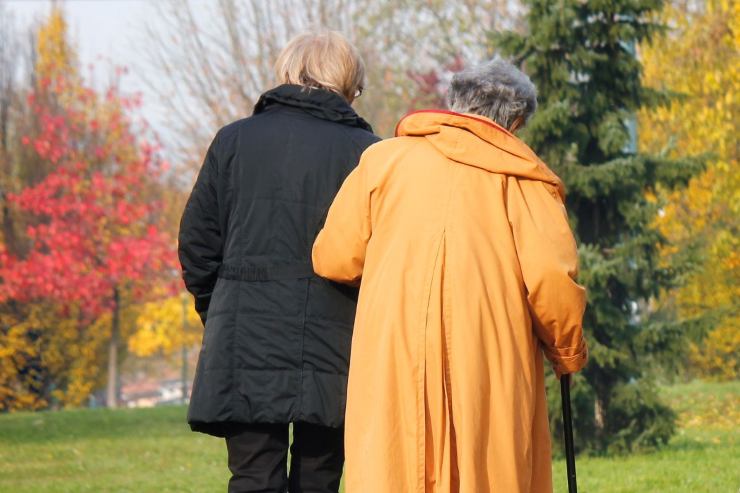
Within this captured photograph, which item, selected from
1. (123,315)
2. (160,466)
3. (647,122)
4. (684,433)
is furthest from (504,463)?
(123,315)

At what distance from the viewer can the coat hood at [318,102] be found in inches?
159

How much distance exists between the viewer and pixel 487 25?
81.1 feet

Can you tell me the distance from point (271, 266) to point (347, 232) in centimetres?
31

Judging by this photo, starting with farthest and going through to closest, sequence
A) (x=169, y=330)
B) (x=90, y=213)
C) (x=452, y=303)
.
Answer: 1. (x=169, y=330)
2. (x=90, y=213)
3. (x=452, y=303)

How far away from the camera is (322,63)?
160 inches

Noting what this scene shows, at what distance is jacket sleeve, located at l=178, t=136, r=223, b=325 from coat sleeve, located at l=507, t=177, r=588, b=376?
0.96 meters

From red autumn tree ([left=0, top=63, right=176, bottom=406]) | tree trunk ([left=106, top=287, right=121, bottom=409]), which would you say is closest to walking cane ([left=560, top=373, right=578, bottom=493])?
red autumn tree ([left=0, top=63, right=176, bottom=406])

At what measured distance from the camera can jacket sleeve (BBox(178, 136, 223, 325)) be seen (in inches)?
159

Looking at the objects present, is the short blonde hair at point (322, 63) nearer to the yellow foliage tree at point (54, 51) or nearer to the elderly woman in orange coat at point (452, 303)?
the elderly woman in orange coat at point (452, 303)

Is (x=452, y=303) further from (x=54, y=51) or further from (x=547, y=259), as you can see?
(x=54, y=51)

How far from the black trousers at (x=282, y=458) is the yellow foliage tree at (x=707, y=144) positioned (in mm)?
8177

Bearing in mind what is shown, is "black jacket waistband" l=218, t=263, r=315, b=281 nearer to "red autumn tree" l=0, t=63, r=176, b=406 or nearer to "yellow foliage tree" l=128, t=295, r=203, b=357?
"red autumn tree" l=0, t=63, r=176, b=406

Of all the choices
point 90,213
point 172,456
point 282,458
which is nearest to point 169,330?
point 90,213

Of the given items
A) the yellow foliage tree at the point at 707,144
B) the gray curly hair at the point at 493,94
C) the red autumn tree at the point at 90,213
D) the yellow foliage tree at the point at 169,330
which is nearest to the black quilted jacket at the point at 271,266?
the gray curly hair at the point at 493,94
